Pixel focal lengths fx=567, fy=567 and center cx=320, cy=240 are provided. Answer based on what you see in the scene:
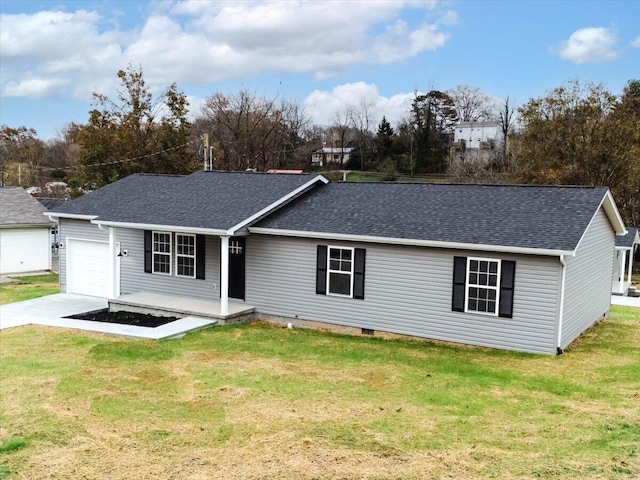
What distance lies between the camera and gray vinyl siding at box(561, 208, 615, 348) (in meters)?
12.9

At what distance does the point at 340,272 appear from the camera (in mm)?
14594

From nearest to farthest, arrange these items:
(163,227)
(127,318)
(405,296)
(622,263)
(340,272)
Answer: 1. (405,296)
2. (340,272)
3. (127,318)
4. (163,227)
5. (622,263)

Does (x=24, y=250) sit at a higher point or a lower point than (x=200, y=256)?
lower

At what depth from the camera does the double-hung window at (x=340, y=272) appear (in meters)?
14.5

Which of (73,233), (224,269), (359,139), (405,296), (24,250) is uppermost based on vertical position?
(359,139)

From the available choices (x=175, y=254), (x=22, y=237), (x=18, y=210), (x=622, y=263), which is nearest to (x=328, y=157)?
(x=18, y=210)

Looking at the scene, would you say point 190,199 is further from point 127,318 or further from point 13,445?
point 13,445

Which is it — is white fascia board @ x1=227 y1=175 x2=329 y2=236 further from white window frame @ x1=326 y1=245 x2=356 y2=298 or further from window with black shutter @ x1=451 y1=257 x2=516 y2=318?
window with black shutter @ x1=451 y1=257 x2=516 y2=318

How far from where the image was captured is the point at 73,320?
1528 cm

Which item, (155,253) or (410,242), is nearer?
(410,242)

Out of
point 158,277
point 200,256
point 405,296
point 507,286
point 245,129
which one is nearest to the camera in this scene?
point 507,286

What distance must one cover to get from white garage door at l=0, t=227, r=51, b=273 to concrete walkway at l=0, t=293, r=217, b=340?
8754 mm

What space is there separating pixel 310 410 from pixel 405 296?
5658 mm

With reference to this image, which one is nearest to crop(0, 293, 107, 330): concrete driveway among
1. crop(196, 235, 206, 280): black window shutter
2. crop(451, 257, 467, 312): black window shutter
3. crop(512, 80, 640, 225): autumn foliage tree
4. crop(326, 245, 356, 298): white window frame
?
crop(196, 235, 206, 280): black window shutter
